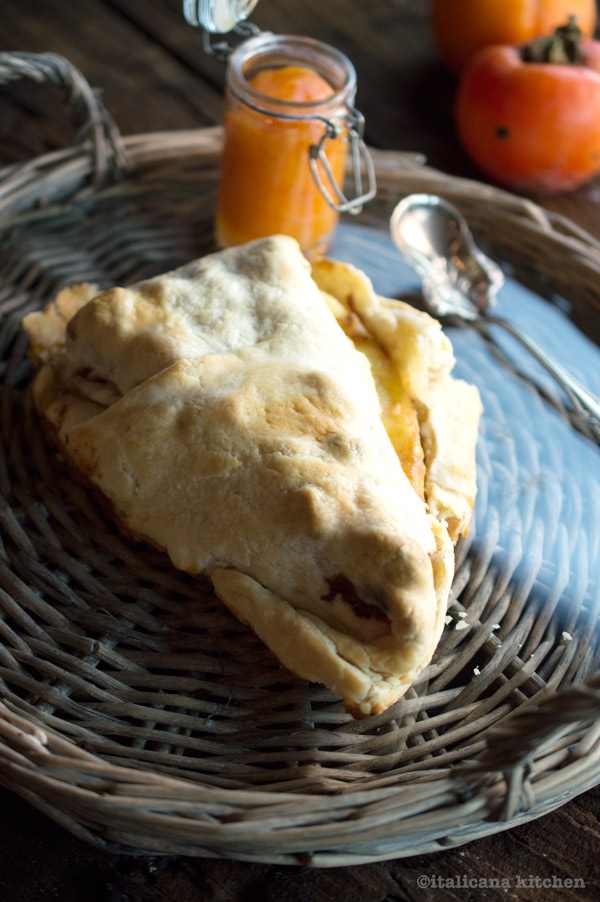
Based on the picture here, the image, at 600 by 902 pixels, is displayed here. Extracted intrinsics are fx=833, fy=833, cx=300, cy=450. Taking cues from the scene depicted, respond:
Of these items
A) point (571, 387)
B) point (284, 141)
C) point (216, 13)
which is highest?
point (216, 13)

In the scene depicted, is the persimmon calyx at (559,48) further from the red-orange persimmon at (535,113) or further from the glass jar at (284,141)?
the glass jar at (284,141)

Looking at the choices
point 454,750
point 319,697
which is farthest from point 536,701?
point 319,697

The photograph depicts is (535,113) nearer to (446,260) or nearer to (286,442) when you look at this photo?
(446,260)

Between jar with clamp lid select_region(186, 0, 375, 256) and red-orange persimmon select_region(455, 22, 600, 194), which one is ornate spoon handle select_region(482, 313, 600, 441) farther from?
red-orange persimmon select_region(455, 22, 600, 194)

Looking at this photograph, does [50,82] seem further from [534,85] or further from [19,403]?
[534,85]

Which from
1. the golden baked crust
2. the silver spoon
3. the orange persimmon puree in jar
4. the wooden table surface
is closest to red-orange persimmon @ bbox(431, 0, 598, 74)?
the wooden table surface

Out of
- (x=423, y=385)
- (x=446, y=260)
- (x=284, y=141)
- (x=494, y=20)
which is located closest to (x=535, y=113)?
(x=494, y=20)

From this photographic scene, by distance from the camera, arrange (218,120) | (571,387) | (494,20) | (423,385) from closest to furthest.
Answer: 1. (423,385)
2. (571,387)
3. (218,120)
4. (494,20)
